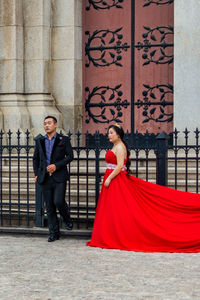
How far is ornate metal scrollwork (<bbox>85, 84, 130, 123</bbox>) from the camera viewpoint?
14109 mm

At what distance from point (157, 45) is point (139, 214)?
5.44m

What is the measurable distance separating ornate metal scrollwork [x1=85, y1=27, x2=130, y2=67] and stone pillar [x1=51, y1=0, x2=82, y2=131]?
28 cm

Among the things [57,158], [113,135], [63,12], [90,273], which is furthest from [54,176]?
[63,12]

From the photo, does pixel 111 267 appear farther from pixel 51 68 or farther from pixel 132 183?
pixel 51 68

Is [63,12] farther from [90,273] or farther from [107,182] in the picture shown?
[90,273]

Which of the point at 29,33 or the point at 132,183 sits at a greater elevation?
the point at 29,33

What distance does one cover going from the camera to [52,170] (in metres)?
9.51

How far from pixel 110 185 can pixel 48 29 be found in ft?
A: 18.2

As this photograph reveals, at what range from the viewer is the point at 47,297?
6.18 metres

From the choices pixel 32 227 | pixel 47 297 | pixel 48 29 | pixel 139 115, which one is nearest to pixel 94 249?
pixel 32 227

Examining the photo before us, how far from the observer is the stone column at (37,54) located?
13828 mm

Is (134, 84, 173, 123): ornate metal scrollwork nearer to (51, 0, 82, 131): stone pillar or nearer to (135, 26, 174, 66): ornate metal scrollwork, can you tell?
(135, 26, 174, 66): ornate metal scrollwork

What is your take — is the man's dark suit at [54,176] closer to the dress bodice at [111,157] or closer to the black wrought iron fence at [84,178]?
the black wrought iron fence at [84,178]

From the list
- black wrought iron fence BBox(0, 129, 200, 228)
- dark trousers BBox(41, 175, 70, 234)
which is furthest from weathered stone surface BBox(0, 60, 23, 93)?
dark trousers BBox(41, 175, 70, 234)
